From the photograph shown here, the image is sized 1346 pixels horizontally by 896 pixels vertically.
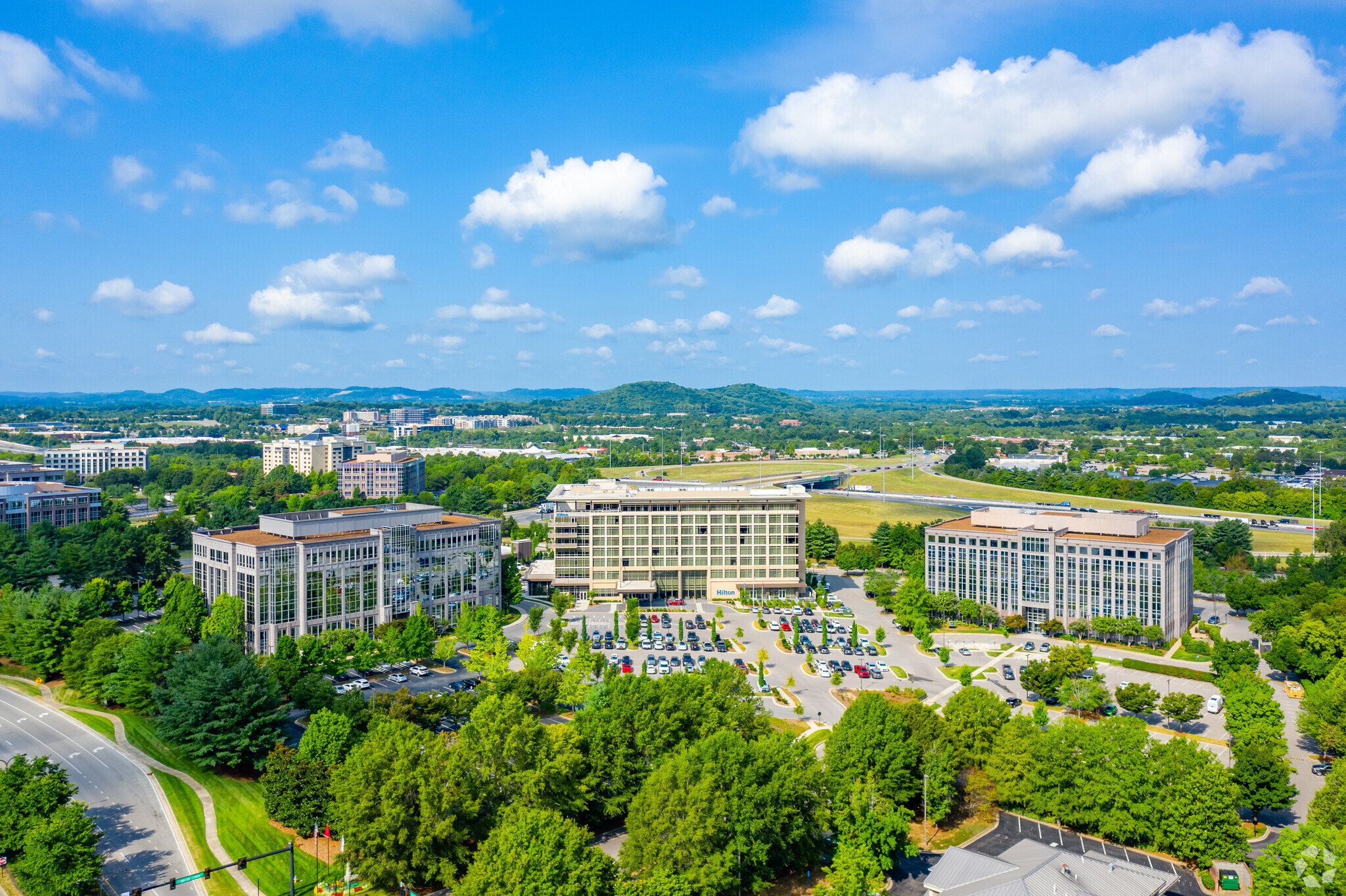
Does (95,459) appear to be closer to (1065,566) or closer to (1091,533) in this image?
(1065,566)

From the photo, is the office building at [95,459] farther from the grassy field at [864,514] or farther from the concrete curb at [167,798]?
the concrete curb at [167,798]

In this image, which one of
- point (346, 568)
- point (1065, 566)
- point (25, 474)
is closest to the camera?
point (346, 568)

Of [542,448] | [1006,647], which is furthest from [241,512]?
[542,448]

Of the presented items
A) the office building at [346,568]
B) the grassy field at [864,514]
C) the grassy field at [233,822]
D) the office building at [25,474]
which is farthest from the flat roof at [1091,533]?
the office building at [25,474]

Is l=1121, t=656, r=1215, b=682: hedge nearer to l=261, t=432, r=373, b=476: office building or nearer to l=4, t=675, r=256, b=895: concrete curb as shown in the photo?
l=4, t=675, r=256, b=895: concrete curb

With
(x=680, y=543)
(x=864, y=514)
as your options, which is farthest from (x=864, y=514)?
(x=680, y=543)
